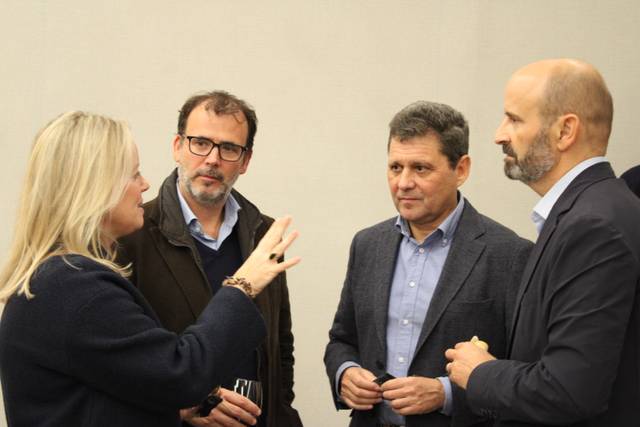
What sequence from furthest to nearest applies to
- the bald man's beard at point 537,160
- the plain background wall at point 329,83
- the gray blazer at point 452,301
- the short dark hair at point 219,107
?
1. the plain background wall at point 329,83
2. the short dark hair at point 219,107
3. the gray blazer at point 452,301
4. the bald man's beard at point 537,160

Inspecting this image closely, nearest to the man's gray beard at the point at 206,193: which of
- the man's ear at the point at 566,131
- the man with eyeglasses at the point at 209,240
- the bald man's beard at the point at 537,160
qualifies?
the man with eyeglasses at the point at 209,240

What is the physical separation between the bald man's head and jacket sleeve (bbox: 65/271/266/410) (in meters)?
0.94

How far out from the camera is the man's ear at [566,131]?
2.11m

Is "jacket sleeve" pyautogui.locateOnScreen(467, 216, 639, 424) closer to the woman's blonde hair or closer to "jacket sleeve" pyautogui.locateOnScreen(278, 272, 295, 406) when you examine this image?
the woman's blonde hair

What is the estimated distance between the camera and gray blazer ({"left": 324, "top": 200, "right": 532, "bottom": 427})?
2.53 meters

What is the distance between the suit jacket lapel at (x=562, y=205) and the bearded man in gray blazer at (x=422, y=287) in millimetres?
450

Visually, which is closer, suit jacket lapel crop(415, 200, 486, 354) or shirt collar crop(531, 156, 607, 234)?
shirt collar crop(531, 156, 607, 234)

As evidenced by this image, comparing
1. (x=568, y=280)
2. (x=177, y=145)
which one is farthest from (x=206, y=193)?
(x=568, y=280)

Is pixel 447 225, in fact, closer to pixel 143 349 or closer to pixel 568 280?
pixel 568 280

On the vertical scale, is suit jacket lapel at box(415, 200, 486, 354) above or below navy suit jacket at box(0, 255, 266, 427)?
above

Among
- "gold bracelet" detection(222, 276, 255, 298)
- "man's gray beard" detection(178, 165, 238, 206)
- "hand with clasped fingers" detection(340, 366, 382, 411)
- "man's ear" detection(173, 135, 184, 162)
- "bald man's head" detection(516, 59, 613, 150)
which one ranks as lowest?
"hand with clasped fingers" detection(340, 366, 382, 411)

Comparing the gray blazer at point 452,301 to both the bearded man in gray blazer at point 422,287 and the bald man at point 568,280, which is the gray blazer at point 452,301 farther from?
the bald man at point 568,280

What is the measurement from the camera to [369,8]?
156 inches

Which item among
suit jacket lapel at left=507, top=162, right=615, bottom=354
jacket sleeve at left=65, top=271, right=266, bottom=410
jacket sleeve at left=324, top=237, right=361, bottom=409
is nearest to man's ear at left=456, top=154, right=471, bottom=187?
jacket sleeve at left=324, top=237, right=361, bottom=409
